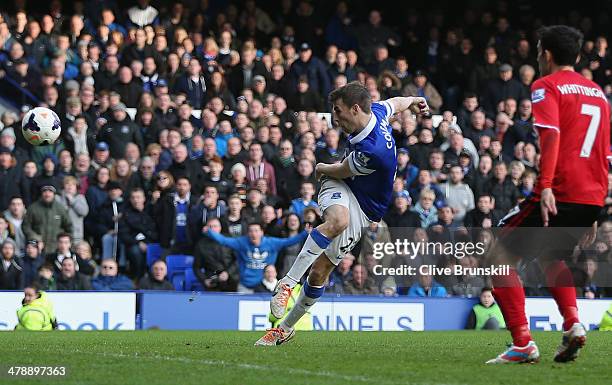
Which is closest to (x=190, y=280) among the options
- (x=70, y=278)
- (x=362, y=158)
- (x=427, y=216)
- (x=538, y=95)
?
(x=70, y=278)

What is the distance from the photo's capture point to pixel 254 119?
20.4 metres

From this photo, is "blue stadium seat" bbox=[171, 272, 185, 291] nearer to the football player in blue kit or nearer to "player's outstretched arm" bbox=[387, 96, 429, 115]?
the football player in blue kit

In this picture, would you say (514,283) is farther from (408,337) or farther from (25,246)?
(25,246)

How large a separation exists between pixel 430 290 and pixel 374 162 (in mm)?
8250

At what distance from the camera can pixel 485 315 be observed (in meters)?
18.0

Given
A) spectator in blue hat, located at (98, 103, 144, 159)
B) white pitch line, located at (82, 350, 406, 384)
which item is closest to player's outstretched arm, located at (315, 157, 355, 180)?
white pitch line, located at (82, 350, 406, 384)

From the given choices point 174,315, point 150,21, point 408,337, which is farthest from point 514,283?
point 150,21

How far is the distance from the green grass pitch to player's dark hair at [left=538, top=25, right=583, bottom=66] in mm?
2246

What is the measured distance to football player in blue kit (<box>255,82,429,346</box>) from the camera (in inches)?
404

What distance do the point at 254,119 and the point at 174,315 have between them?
15.2 ft

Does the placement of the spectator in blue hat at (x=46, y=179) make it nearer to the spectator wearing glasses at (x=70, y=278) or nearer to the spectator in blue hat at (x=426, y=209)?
the spectator wearing glasses at (x=70, y=278)

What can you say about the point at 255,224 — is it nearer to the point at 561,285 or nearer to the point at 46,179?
the point at 46,179

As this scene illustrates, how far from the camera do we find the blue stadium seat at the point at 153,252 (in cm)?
1814

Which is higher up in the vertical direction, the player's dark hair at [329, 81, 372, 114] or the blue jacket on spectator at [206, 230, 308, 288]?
the player's dark hair at [329, 81, 372, 114]
